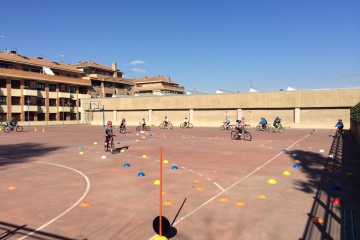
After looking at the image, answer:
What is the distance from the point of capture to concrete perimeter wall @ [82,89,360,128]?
33281mm

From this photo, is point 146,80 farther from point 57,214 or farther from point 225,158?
point 57,214

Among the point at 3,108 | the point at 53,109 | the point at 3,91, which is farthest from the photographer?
the point at 53,109

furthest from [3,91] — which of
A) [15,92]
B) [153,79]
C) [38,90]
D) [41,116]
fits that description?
[153,79]

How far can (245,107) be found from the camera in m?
37.9

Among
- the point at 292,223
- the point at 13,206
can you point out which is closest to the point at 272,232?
the point at 292,223

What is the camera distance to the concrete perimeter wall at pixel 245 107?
33.3m

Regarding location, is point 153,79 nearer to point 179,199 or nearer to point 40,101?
point 40,101

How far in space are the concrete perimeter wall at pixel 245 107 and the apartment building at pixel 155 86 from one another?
39.1 metres

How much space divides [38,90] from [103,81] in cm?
1721

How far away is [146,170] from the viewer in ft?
32.4

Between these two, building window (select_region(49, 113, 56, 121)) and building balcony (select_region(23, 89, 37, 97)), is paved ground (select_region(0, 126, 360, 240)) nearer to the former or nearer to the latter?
building balcony (select_region(23, 89, 37, 97))

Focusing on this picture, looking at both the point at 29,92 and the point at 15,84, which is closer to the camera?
the point at 15,84

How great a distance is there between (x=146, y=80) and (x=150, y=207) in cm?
8928

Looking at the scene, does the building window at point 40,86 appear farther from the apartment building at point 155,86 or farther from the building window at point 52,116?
the apartment building at point 155,86
